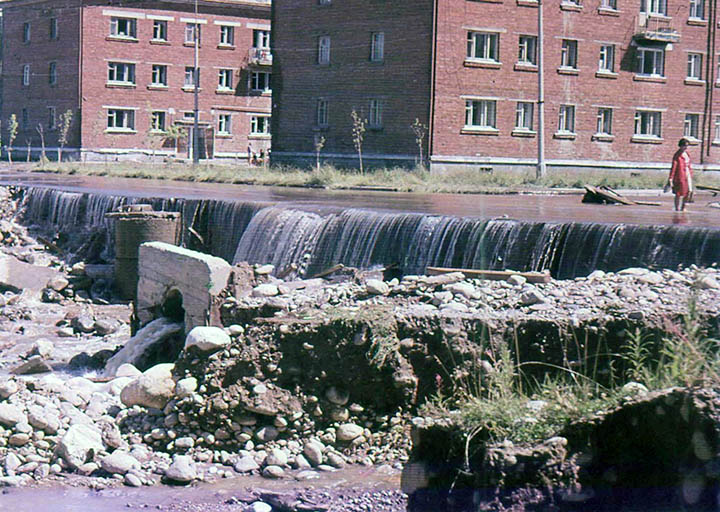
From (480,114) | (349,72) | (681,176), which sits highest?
(349,72)

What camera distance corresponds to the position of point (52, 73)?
5928cm

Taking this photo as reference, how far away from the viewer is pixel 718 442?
20.8 ft

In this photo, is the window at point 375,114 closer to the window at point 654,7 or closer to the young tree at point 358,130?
the young tree at point 358,130

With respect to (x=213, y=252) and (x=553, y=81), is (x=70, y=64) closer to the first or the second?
(x=553, y=81)

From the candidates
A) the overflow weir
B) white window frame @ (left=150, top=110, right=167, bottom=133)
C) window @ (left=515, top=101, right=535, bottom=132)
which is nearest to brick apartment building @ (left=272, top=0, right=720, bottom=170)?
window @ (left=515, top=101, right=535, bottom=132)

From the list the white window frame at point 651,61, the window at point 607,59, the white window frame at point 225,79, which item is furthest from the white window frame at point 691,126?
the white window frame at point 225,79

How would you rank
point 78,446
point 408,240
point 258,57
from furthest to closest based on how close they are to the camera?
point 258,57
point 408,240
point 78,446

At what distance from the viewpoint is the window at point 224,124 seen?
6216 centimetres

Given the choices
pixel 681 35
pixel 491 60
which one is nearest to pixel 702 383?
pixel 491 60

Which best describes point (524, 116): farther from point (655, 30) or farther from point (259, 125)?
point (259, 125)

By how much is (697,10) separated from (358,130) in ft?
53.0

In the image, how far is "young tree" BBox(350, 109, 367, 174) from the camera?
129 feet

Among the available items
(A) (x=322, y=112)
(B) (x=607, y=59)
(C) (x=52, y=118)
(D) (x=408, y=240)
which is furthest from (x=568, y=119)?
(C) (x=52, y=118)

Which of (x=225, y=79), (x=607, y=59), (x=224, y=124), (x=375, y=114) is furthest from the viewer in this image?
(x=224, y=124)
